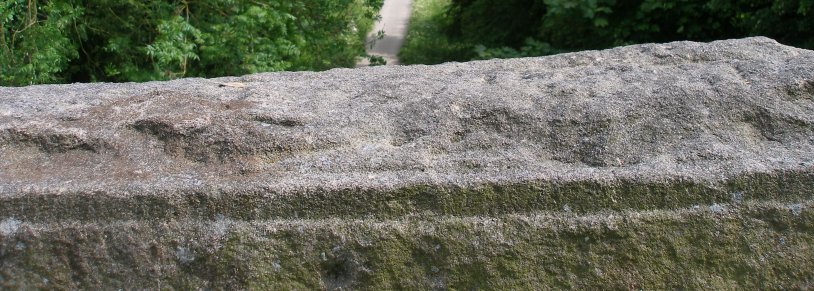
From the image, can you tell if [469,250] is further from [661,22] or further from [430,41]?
[430,41]

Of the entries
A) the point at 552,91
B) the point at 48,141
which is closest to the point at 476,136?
the point at 552,91

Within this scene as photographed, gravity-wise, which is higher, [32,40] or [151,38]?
[32,40]

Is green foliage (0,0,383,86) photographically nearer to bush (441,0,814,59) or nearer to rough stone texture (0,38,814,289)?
bush (441,0,814,59)

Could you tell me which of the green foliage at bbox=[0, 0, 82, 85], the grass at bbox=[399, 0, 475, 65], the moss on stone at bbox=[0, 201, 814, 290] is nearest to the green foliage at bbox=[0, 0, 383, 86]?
the green foliage at bbox=[0, 0, 82, 85]

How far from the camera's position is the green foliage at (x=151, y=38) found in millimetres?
3918

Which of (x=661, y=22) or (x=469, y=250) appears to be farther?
(x=661, y=22)

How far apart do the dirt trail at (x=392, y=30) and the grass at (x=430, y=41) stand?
0.09 m

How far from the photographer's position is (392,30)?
359 inches

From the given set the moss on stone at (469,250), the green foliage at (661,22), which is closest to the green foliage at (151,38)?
the green foliage at (661,22)

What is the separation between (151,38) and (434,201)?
3424 mm

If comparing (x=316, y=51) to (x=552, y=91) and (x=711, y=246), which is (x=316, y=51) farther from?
(x=711, y=246)

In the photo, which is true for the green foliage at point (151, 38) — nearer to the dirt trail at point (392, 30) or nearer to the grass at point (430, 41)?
the dirt trail at point (392, 30)

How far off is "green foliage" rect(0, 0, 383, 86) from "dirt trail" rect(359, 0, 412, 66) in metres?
2.20

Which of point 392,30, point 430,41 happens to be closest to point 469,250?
point 430,41
